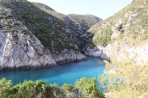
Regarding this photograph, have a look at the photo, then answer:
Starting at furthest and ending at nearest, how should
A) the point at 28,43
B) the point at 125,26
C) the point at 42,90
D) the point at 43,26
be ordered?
the point at 125,26 → the point at 43,26 → the point at 28,43 → the point at 42,90

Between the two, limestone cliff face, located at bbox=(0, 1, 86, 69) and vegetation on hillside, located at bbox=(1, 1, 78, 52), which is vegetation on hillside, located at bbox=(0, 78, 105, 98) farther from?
vegetation on hillside, located at bbox=(1, 1, 78, 52)

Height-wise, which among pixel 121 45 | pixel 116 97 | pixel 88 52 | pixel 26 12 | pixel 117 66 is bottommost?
pixel 88 52

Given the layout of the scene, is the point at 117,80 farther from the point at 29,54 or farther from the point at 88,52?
the point at 88,52

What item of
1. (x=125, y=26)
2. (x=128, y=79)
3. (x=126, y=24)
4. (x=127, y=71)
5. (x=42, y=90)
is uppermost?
(x=126, y=24)

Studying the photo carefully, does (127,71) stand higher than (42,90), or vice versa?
(127,71)

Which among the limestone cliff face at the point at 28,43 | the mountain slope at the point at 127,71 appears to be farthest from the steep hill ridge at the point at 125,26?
the mountain slope at the point at 127,71

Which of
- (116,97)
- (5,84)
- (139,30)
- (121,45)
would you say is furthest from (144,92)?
(139,30)

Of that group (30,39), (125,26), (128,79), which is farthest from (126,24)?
(128,79)

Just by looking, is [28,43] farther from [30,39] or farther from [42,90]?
[42,90]
